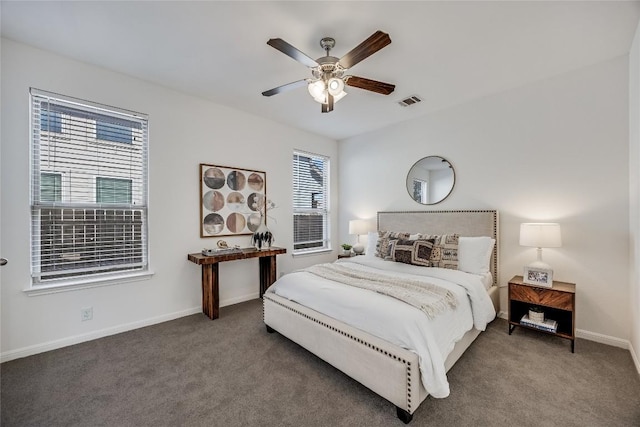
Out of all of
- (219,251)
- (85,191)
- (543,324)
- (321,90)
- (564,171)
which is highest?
(321,90)

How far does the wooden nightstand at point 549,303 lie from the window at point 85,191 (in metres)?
4.03

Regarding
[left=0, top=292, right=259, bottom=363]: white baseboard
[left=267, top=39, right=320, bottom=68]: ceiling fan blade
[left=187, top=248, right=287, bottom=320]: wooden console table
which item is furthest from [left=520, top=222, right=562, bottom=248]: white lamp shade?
[left=0, top=292, right=259, bottom=363]: white baseboard

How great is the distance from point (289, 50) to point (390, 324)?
2.00 m

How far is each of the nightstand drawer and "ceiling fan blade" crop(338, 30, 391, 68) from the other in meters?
2.60

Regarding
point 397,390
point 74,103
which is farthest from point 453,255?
point 74,103

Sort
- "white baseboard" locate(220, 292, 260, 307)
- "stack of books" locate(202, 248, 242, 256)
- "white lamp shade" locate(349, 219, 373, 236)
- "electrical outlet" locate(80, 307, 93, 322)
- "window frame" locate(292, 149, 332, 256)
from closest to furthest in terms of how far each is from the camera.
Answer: "electrical outlet" locate(80, 307, 93, 322) < "stack of books" locate(202, 248, 242, 256) < "white baseboard" locate(220, 292, 260, 307) < "white lamp shade" locate(349, 219, 373, 236) < "window frame" locate(292, 149, 332, 256)

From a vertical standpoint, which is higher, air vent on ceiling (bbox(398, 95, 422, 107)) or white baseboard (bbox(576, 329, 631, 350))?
air vent on ceiling (bbox(398, 95, 422, 107))

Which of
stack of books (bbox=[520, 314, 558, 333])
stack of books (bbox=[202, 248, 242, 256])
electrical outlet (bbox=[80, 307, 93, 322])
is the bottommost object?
stack of books (bbox=[520, 314, 558, 333])

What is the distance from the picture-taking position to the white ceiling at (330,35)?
193cm

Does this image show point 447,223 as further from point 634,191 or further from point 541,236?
point 634,191

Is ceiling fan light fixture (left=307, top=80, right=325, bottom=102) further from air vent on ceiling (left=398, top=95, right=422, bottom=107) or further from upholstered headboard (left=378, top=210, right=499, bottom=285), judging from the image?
upholstered headboard (left=378, top=210, right=499, bottom=285)

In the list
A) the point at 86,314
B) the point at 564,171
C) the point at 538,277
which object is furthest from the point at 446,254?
the point at 86,314

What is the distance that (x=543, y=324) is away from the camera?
258cm

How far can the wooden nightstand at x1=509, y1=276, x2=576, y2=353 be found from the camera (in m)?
2.41
